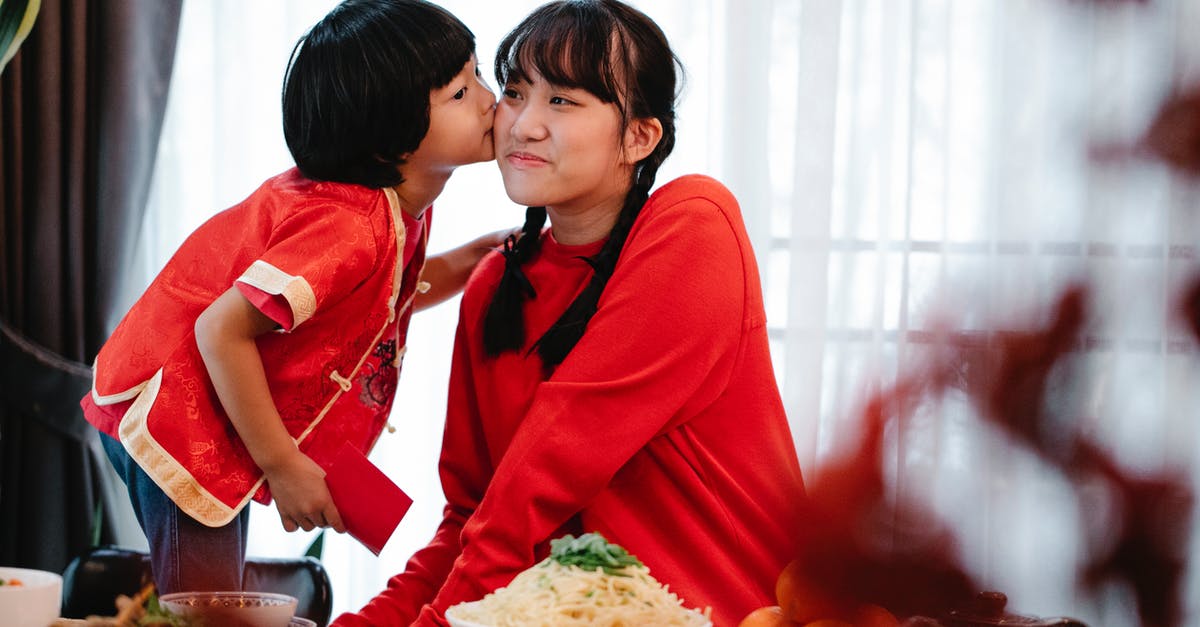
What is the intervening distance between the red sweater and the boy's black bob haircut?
277 millimetres

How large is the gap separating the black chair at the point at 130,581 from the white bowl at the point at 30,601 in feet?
2.70

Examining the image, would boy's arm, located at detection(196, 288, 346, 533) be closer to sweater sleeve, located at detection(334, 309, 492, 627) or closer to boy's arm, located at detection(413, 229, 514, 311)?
sweater sleeve, located at detection(334, 309, 492, 627)

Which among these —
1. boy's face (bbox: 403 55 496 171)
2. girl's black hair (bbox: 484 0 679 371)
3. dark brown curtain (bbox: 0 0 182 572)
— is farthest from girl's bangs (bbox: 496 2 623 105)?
dark brown curtain (bbox: 0 0 182 572)

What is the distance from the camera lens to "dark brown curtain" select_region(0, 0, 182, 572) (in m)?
2.38

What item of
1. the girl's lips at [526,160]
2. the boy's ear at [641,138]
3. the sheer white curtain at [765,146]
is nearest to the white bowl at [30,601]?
the girl's lips at [526,160]

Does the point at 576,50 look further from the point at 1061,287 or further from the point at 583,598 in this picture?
the point at 1061,287

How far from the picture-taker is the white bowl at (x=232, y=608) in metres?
0.71

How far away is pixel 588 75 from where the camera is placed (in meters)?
1.33

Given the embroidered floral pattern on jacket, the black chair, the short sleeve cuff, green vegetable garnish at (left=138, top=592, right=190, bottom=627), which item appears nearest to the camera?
green vegetable garnish at (left=138, top=592, right=190, bottom=627)

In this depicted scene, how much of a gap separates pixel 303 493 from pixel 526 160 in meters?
0.49

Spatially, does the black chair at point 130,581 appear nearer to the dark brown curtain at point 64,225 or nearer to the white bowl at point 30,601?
the dark brown curtain at point 64,225

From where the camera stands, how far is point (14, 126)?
2391 mm

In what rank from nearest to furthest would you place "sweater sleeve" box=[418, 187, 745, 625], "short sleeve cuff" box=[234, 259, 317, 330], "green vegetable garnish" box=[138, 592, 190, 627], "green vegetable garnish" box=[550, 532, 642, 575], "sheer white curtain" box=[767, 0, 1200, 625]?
"sheer white curtain" box=[767, 0, 1200, 625], "green vegetable garnish" box=[138, 592, 190, 627], "green vegetable garnish" box=[550, 532, 642, 575], "sweater sleeve" box=[418, 187, 745, 625], "short sleeve cuff" box=[234, 259, 317, 330]

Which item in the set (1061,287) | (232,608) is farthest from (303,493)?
(1061,287)
